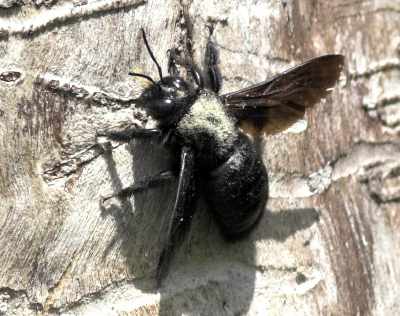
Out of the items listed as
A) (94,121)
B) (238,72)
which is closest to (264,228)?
(238,72)

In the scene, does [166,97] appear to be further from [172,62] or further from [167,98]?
[172,62]

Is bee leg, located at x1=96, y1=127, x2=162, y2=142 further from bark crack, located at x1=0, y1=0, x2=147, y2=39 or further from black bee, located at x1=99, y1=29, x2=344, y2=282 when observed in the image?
bark crack, located at x1=0, y1=0, x2=147, y2=39

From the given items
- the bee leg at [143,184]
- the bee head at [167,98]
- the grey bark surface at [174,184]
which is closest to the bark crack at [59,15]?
the grey bark surface at [174,184]

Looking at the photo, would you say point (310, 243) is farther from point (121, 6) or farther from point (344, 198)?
point (121, 6)

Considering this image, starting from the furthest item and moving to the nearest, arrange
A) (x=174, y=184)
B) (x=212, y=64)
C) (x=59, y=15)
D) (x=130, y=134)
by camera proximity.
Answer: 1. (x=212, y=64)
2. (x=174, y=184)
3. (x=130, y=134)
4. (x=59, y=15)

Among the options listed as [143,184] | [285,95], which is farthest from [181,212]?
[285,95]

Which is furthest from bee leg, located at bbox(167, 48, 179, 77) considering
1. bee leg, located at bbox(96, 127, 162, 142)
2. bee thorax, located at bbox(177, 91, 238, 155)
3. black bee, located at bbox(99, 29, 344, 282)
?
bee leg, located at bbox(96, 127, 162, 142)
